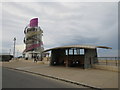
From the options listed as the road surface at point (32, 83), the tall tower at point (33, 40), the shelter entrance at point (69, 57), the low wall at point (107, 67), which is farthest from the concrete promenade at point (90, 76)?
the tall tower at point (33, 40)

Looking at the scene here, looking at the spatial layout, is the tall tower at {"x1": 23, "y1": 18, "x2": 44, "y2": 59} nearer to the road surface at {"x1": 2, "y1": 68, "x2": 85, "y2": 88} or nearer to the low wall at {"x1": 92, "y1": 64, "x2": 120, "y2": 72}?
the low wall at {"x1": 92, "y1": 64, "x2": 120, "y2": 72}

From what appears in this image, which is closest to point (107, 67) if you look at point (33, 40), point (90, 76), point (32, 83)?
point (90, 76)

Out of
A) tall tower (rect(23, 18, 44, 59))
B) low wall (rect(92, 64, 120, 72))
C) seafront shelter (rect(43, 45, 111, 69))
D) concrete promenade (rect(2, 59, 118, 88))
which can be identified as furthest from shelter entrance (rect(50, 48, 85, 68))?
tall tower (rect(23, 18, 44, 59))

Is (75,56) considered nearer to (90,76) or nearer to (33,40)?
(90,76)

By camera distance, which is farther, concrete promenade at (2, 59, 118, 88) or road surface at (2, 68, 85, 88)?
concrete promenade at (2, 59, 118, 88)

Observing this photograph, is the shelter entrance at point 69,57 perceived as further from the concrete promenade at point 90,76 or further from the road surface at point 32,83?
the road surface at point 32,83

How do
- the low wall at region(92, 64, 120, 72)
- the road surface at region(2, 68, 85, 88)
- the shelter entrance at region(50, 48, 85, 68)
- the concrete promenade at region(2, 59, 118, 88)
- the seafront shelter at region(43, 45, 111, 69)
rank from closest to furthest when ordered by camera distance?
1. the road surface at region(2, 68, 85, 88)
2. the concrete promenade at region(2, 59, 118, 88)
3. the low wall at region(92, 64, 120, 72)
4. the seafront shelter at region(43, 45, 111, 69)
5. the shelter entrance at region(50, 48, 85, 68)

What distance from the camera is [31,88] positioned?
6484 millimetres

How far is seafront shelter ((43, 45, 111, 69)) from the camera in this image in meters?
15.4

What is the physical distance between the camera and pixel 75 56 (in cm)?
1883

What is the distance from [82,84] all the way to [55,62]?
46.1 feet

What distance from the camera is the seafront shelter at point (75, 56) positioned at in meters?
15.4

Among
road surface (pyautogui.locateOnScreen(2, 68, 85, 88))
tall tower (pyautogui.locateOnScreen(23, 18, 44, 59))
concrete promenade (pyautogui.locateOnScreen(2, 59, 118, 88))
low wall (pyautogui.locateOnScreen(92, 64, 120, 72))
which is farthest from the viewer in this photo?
tall tower (pyautogui.locateOnScreen(23, 18, 44, 59))

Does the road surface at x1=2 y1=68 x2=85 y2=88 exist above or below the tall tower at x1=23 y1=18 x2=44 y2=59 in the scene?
below
